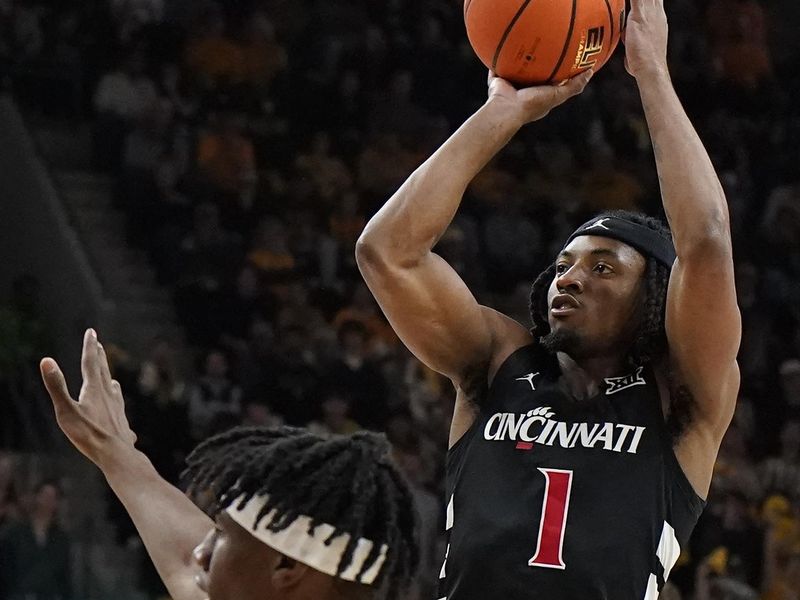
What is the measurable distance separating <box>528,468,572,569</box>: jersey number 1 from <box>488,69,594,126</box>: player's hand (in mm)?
839

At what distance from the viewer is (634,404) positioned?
3.48m

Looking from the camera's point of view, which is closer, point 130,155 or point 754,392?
point 754,392

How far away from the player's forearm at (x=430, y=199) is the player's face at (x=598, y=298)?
1.09ft

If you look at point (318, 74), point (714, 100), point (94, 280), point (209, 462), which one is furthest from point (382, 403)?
point (209, 462)

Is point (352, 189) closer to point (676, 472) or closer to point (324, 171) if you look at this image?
point (324, 171)

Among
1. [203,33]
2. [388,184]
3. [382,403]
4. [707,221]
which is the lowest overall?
[382,403]

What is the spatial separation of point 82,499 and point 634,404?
635 cm

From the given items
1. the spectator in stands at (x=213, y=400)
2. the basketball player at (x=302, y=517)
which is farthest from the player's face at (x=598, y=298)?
the spectator in stands at (x=213, y=400)

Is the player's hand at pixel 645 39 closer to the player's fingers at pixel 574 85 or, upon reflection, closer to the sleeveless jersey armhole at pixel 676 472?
the player's fingers at pixel 574 85

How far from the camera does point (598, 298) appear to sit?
140 inches

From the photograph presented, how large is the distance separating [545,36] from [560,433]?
94 cm

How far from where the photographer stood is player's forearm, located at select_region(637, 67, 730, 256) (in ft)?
10.9

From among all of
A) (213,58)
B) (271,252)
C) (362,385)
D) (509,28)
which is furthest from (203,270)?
(509,28)

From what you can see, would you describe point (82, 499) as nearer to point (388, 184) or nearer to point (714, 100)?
point (388, 184)
